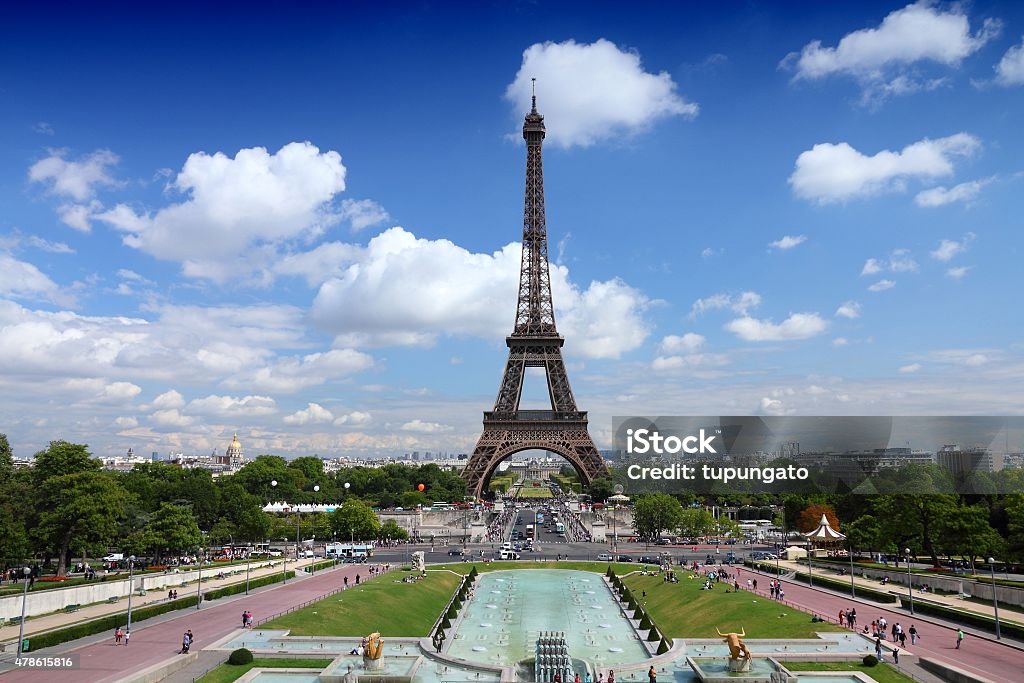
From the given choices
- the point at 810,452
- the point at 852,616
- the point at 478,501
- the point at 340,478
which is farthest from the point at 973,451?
the point at 340,478

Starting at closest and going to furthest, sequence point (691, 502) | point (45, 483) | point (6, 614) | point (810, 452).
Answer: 1. point (6, 614)
2. point (45, 483)
3. point (810, 452)
4. point (691, 502)

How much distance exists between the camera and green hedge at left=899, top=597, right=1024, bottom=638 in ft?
129

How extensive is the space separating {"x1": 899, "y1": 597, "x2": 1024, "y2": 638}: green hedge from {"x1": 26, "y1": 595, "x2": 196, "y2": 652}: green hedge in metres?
48.7

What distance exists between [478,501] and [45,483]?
6719 centimetres

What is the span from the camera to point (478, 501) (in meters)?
115

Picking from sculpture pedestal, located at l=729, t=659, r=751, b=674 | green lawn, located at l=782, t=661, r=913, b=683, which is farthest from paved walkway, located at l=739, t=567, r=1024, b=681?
sculpture pedestal, located at l=729, t=659, r=751, b=674

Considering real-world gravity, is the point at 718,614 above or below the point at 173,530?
below

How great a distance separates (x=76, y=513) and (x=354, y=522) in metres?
42.9

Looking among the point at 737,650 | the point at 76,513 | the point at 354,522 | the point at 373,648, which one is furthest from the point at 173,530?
the point at 737,650

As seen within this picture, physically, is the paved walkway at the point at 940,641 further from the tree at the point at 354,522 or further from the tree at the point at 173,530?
the tree at the point at 354,522

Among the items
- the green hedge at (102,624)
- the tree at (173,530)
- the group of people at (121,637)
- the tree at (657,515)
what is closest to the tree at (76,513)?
the tree at (173,530)

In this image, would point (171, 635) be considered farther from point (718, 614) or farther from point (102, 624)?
point (718, 614)

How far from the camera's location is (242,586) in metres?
59.6

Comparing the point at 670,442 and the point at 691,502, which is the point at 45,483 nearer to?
the point at 670,442
